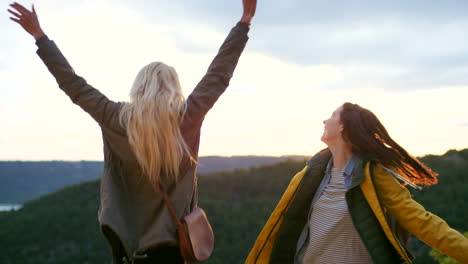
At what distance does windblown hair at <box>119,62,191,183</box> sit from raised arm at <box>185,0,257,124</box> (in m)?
0.07

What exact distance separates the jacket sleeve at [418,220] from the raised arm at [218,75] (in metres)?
1.34

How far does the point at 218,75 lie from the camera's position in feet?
10.2

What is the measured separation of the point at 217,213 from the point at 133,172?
13321 millimetres

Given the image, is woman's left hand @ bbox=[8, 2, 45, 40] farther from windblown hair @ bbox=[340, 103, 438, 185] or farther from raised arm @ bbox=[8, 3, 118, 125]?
windblown hair @ bbox=[340, 103, 438, 185]

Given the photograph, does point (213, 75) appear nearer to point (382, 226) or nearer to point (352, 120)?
point (352, 120)

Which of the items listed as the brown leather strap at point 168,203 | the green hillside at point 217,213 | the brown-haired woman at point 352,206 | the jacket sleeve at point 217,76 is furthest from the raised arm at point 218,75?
the green hillside at point 217,213

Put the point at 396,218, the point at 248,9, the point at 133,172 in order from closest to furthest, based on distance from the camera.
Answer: the point at 133,172 → the point at 248,9 → the point at 396,218

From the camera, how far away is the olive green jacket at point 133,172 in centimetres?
293

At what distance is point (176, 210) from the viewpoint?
2.95 meters

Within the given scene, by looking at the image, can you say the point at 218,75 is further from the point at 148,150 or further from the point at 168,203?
the point at 168,203

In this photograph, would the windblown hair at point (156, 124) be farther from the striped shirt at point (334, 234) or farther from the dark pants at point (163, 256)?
the striped shirt at point (334, 234)

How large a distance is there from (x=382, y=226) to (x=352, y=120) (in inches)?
30.7

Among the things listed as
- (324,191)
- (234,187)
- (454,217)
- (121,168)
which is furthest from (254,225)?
(121,168)

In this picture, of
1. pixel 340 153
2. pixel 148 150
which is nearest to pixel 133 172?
pixel 148 150
